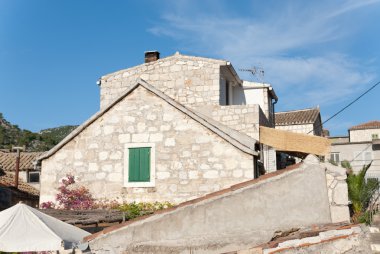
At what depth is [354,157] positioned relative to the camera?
133 ft

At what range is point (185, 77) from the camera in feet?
68.8

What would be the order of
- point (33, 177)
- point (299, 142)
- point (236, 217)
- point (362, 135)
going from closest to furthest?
point (236, 217) → point (299, 142) → point (33, 177) → point (362, 135)

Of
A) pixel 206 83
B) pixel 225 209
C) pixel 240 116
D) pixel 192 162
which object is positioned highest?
pixel 206 83

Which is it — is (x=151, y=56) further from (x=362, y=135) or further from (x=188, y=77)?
(x=362, y=135)

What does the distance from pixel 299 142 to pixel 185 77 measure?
6344 millimetres

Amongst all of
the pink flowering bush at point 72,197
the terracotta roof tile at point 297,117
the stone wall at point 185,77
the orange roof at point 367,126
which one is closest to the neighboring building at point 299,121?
the terracotta roof tile at point 297,117

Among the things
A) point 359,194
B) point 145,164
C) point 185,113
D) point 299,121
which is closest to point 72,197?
point 145,164

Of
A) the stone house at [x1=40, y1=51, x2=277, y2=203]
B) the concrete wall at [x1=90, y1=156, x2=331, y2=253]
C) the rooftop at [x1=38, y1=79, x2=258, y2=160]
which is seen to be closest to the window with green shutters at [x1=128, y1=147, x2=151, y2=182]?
the stone house at [x1=40, y1=51, x2=277, y2=203]

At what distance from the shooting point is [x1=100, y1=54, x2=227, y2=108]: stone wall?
67.7ft

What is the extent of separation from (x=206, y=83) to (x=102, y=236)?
12.9 meters

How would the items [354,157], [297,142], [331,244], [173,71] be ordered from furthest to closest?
[354,157] < [173,71] < [297,142] < [331,244]

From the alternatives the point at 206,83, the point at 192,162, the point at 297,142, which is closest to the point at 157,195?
the point at 192,162

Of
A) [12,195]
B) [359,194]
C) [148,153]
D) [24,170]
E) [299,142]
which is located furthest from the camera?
[24,170]

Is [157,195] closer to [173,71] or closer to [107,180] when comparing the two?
[107,180]
